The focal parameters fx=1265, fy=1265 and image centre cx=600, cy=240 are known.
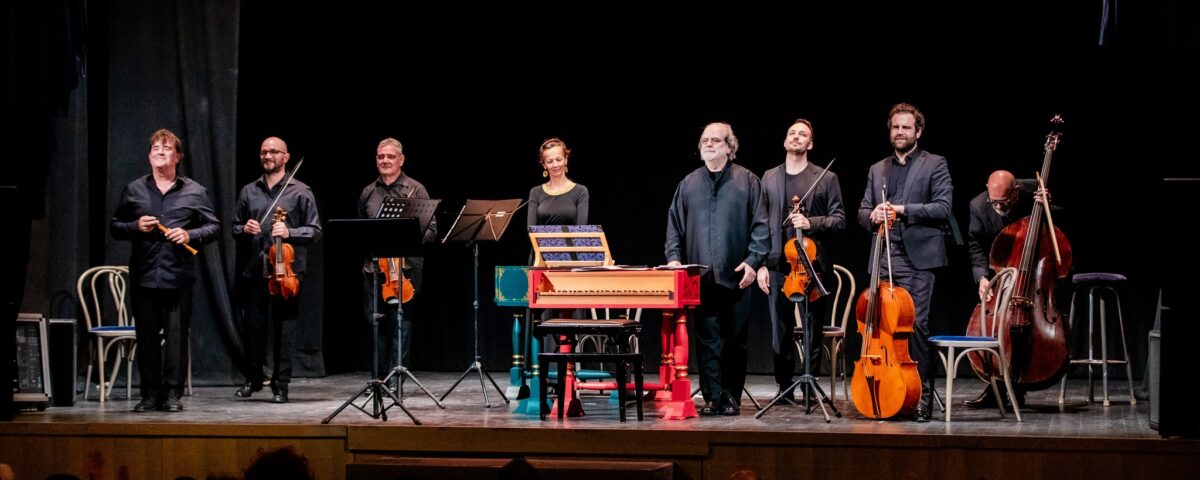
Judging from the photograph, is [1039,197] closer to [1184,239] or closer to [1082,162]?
[1184,239]

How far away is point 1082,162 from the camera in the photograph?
859 cm

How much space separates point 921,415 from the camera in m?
6.18

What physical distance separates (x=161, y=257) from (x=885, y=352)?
3.83m

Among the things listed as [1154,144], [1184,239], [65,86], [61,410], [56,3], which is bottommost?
[61,410]

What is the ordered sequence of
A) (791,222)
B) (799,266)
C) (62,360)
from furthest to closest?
(62,360) → (791,222) → (799,266)

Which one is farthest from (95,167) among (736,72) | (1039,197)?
(1039,197)

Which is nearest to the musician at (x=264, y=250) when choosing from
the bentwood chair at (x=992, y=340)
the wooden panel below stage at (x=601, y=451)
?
the wooden panel below stage at (x=601, y=451)

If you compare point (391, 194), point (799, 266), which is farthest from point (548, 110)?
point (799, 266)

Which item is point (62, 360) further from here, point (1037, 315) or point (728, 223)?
point (1037, 315)

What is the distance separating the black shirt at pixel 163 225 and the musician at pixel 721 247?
262 centimetres

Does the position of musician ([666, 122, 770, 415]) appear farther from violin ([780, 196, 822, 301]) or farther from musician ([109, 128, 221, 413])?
musician ([109, 128, 221, 413])

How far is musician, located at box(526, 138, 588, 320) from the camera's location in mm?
7434

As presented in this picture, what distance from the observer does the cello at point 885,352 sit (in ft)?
19.8

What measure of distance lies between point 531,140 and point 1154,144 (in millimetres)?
5011
